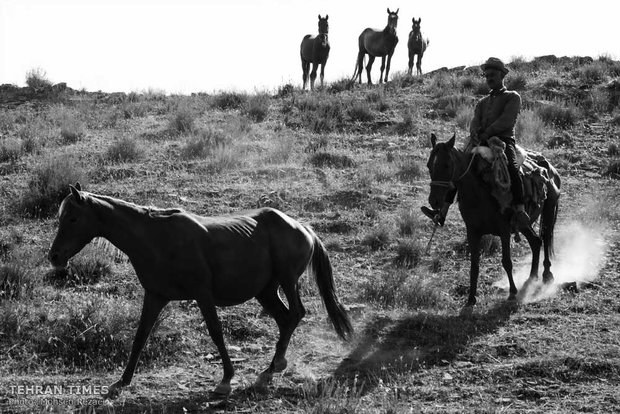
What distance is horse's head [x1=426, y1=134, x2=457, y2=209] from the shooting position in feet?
33.7

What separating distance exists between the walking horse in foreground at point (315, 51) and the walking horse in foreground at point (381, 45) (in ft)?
3.73

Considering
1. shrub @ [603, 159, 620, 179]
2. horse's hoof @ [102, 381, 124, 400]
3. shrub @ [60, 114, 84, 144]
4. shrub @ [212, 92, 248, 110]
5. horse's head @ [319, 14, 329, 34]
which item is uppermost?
horse's head @ [319, 14, 329, 34]

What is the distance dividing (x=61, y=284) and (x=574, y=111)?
562 inches

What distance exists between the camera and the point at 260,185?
49.6 feet

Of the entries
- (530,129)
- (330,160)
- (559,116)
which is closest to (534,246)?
(330,160)

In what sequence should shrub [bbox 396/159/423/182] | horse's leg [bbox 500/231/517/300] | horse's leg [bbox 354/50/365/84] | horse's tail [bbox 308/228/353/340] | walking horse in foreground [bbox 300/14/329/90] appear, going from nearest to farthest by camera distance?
horse's tail [bbox 308/228/353/340] → horse's leg [bbox 500/231/517/300] → shrub [bbox 396/159/423/182] → walking horse in foreground [bbox 300/14/329/90] → horse's leg [bbox 354/50/365/84]

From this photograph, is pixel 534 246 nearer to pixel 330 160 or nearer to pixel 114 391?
pixel 330 160

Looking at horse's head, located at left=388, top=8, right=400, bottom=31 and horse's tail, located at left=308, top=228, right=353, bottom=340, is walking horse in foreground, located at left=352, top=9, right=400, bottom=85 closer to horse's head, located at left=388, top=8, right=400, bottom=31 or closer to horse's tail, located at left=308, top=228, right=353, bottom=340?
horse's head, located at left=388, top=8, right=400, bottom=31

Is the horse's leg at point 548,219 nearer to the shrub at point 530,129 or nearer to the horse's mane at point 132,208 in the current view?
the horse's mane at point 132,208

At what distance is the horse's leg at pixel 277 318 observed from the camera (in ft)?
26.8

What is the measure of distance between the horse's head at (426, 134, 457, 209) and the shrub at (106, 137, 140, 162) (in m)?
7.75

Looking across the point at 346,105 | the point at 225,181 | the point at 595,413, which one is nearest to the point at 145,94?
the point at 346,105

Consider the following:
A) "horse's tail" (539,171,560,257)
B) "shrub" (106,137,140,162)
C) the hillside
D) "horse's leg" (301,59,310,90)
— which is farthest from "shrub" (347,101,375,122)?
"horse's tail" (539,171,560,257)

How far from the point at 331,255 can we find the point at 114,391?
Answer: 5438 mm
